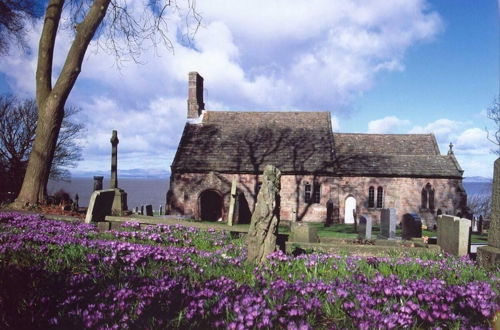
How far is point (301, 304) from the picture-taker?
379 centimetres

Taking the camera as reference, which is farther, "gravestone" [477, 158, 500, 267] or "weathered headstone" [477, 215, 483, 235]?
"weathered headstone" [477, 215, 483, 235]

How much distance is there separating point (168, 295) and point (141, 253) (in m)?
2.20

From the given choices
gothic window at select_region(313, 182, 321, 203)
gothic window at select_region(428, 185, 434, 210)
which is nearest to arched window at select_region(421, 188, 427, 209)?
gothic window at select_region(428, 185, 434, 210)

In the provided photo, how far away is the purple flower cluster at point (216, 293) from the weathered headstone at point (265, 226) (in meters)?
0.30

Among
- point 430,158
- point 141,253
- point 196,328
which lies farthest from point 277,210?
point 430,158

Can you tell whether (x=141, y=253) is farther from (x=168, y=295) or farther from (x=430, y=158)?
(x=430, y=158)

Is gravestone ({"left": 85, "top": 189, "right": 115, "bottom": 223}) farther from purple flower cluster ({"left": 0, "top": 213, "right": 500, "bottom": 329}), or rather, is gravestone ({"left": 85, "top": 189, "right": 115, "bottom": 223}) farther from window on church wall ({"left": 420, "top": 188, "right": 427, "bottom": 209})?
window on church wall ({"left": 420, "top": 188, "right": 427, "bottom": 209})

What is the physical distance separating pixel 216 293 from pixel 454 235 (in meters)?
7.97

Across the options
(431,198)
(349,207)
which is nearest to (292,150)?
(349,207)

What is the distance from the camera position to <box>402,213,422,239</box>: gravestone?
1333cm

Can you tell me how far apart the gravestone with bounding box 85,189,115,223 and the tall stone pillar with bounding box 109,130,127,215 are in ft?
7.86

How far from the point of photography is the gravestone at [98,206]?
10352mm

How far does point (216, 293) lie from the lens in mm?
3928

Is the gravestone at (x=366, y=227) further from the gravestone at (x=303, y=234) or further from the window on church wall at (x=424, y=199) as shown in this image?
the window on church wall at (x=424, y=199)
